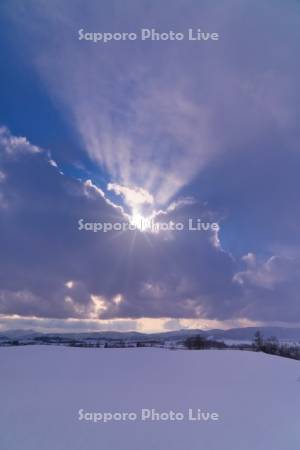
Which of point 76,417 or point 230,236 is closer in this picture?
point 76,417

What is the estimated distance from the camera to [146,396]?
Answer: 2.59 meters

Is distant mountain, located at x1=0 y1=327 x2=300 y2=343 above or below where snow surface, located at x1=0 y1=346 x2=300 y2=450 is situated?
above

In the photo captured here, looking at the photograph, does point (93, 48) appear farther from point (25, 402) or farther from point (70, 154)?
point (25, 402)

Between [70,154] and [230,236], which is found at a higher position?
[70,154]

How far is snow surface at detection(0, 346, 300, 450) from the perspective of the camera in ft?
7.84

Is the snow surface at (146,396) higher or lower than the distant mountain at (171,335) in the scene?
lower

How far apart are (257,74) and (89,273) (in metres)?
1.92

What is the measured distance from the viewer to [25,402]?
2.54 m

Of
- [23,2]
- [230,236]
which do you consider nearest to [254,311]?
[230,236]

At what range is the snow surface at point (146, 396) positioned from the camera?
2.39 metres

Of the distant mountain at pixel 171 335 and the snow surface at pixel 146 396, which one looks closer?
the snow surface at pixel 146 396

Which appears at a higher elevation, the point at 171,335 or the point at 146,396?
the point at 171,335

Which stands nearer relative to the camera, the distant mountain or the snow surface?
the snow surface

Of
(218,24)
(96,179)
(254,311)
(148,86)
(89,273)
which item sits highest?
(218,24)
